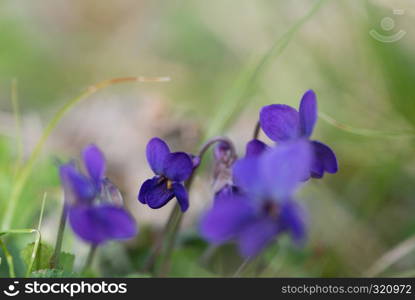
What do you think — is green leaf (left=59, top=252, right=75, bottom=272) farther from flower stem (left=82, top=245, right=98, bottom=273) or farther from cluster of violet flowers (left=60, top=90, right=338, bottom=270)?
cluster of violet flowers (left=60, top=90, right=338, bottom=270)

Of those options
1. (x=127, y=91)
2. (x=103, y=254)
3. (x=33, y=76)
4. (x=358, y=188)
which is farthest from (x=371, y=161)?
(x=33, y=76)

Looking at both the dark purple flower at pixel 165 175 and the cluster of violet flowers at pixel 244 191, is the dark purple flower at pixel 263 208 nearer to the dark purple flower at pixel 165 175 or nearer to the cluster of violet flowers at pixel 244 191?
the cluster of violet flowers at pixel 244 191

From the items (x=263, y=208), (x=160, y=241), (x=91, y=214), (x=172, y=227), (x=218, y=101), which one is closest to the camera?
(x=263, y=208)

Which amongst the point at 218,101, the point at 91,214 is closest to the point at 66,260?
the point at 91,214

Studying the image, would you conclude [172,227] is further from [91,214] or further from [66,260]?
[91,214]

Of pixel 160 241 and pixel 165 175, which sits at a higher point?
pixel 160 241

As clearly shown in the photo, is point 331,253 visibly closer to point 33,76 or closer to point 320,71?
point 320,71

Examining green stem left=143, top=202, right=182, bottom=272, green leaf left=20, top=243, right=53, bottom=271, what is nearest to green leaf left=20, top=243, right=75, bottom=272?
green leaf left=20, top=243, right=53, bottom=271


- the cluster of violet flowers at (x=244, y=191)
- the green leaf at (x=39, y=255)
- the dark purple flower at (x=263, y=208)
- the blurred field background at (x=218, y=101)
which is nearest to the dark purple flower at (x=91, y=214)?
the cluster of violet flowers at (x=244, y=191)
